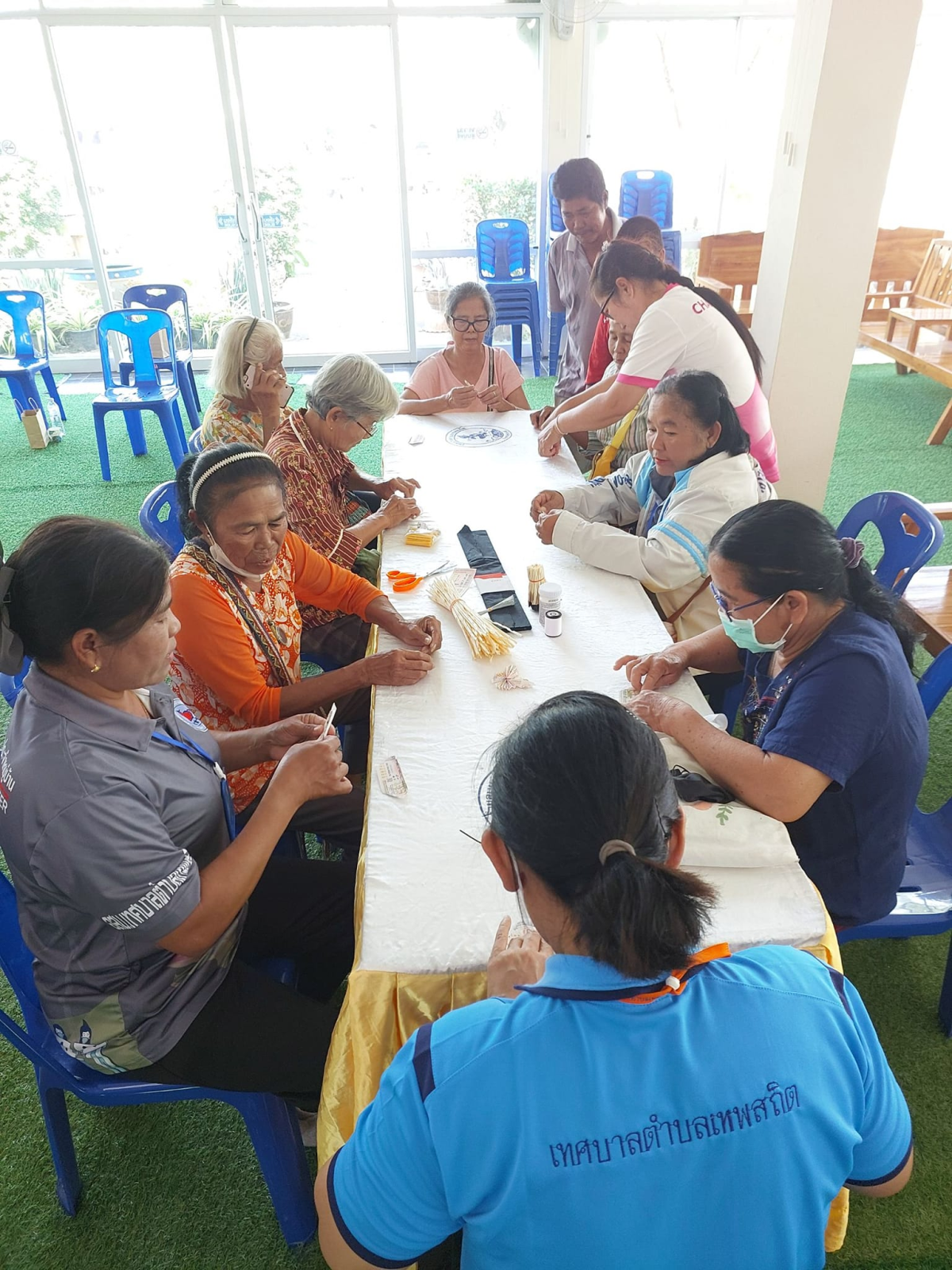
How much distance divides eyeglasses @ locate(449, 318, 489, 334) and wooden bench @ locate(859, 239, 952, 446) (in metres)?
3.47

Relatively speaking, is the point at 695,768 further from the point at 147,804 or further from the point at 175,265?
the point at 175,265

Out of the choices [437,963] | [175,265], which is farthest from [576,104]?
[437,963]

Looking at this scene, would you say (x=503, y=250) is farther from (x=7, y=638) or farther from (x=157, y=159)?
(x=7, y=638)

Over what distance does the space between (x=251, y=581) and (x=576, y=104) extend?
257 inches

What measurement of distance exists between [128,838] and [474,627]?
1.09 m

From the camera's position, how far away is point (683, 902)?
2.71 feet

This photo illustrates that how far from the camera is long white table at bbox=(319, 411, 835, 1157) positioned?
4.17ft

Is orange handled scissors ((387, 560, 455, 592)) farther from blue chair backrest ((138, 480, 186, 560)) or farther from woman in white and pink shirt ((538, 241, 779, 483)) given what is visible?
woman in white and pink shirt ((538, 241, 779, 483))

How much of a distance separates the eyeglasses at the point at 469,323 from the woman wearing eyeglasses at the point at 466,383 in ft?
0.27

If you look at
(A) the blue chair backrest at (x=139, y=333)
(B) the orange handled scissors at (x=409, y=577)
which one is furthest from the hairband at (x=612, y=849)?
(A) the blue chair backrest at (x=139, y=333)

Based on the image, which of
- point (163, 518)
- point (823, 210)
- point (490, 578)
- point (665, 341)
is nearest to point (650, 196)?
point (823, 210)

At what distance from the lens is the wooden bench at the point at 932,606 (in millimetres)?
2764

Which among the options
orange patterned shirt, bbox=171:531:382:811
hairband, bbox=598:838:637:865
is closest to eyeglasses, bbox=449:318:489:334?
orange patterned shirt, bbox=171:531:382:811

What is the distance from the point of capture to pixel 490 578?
96.2 inches
